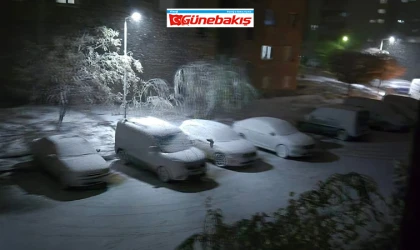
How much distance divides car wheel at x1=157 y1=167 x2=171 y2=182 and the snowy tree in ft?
23.3

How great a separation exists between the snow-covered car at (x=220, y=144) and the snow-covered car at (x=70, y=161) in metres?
3.85

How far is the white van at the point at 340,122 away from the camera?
19.1 m

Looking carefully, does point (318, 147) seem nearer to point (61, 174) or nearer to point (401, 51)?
point (61, 174)

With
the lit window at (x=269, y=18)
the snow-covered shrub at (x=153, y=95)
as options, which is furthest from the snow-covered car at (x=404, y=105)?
the snow-covered shrub at (x=153, y=95)

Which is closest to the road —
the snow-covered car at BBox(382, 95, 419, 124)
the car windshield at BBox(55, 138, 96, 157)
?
the car windshield at BBox(55, 138, 96, 157)

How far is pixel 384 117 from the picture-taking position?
22109 mm

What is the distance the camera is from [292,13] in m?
32.2

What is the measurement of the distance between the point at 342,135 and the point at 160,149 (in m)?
9.71

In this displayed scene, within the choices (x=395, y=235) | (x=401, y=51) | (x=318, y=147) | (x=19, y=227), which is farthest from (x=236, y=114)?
(x=401, y=51)

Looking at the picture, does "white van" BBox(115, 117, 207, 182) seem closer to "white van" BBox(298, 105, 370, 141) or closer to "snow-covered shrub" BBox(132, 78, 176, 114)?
"snow-covered shrub" BBox(132, 78, 176, 114)

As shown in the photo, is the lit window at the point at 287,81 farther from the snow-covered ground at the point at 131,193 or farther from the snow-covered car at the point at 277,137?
the snow-covered car at the point at 277,137

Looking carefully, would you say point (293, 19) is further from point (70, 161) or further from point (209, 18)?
point (70, 161)

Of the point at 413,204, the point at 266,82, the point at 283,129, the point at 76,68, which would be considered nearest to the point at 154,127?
the point at 283,129

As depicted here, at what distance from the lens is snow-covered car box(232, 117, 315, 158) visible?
15.8m
